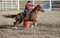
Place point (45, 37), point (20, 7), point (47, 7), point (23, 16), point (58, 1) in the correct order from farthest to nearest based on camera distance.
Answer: point (58, 1), point (20, 7), point (47, 7), point (23, 16), point (45, 37)

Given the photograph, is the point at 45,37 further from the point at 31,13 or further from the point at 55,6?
the point at 55,6

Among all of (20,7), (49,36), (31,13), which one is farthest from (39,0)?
(49,36)

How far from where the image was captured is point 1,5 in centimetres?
3098

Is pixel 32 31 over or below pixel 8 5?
below

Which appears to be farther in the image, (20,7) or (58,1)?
(58,1)

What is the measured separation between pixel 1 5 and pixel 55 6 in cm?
772

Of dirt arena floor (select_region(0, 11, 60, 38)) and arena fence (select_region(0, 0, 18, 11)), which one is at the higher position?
arena fence (select_region(0, 0, 18, 11))

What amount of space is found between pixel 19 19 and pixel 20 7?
1827 centimetres

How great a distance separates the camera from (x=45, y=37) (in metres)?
11.1

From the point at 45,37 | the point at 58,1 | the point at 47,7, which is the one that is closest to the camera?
the point at 45,37

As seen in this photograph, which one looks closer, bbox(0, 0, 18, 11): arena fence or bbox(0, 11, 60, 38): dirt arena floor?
bbox(0, 11, 60, 38): dirt arena floor

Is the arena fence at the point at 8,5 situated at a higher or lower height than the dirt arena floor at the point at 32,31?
higher

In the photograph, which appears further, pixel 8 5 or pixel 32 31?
pixel 8 5

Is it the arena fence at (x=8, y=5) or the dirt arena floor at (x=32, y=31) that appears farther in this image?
the arena fence at (x=8, y=5)
